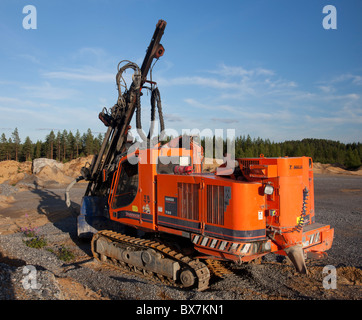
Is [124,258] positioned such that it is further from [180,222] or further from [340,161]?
[340,161]

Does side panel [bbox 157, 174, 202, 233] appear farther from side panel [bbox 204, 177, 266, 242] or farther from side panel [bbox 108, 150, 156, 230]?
side panel [bbox 204, 177, 266, 242]

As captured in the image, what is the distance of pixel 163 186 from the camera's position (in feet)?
22.0

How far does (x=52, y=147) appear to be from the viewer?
203 feet

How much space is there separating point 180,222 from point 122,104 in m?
4.25

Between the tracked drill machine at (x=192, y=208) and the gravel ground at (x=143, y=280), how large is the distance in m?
0.54

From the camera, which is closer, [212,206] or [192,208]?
[212,206]

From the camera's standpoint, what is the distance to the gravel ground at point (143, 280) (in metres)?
5.59

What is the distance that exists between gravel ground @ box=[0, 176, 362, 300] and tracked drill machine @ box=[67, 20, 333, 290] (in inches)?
21.3

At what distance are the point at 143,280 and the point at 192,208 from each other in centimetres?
213

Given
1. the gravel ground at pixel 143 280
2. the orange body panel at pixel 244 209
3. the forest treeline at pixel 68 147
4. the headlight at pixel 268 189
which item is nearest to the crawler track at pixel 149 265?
the gravel ground at pixel 143 280

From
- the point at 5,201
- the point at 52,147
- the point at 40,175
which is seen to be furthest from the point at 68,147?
the point at 5,201

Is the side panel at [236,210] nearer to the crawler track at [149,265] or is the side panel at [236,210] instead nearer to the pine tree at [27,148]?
the crawler track at [149,265]

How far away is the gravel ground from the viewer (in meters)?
5.59

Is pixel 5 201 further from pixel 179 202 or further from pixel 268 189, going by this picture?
pixel 268 189
